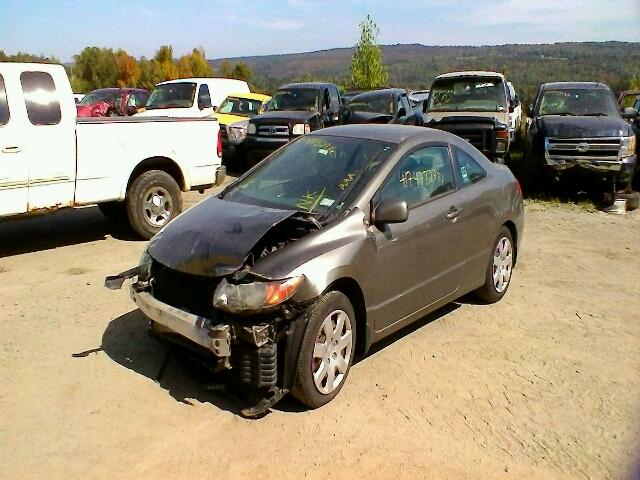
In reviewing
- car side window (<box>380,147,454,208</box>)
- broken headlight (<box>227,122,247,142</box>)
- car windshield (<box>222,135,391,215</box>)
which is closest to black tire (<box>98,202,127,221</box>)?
car windshield (<box>222,135,391,215</box>)

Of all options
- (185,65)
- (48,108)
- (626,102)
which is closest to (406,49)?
(185,65)

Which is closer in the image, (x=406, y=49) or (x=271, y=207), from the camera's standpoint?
(x=271, y=207)

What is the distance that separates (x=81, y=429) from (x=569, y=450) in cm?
283

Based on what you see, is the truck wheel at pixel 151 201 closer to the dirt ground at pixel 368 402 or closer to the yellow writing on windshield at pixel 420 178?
the dirt ground at pixel 368 402

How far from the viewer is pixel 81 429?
145 inches

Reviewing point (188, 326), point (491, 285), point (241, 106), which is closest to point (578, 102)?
point (491, 285)

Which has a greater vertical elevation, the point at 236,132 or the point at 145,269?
the point at 236,132

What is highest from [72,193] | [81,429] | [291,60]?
[291,60]

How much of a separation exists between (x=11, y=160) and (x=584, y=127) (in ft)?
27.9

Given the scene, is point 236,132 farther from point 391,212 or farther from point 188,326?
point 188,326

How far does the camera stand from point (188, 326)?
3773mm

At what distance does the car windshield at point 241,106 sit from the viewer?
15.7m

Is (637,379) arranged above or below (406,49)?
below

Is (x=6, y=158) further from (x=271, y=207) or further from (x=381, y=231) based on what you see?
(x=381, y=231)
